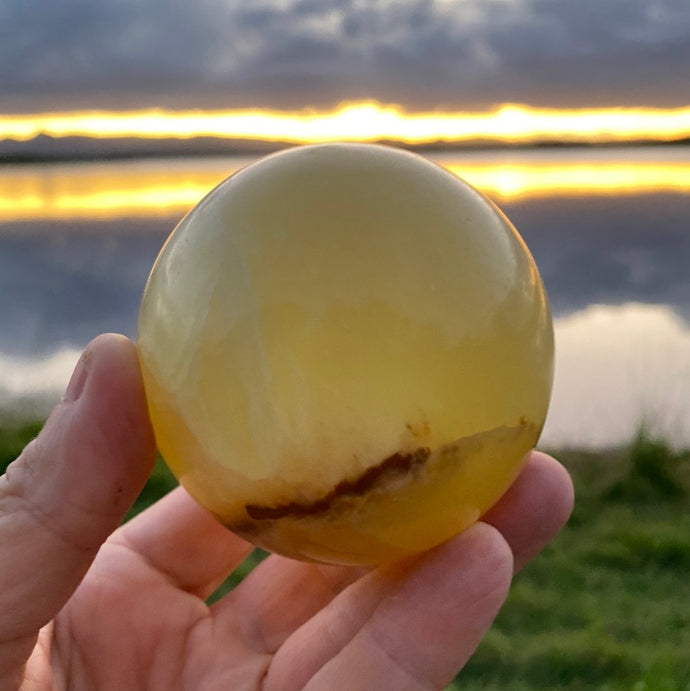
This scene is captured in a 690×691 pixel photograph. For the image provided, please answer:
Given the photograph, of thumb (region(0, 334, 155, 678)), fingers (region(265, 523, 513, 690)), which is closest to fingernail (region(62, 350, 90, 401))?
thumb (region(0, 334, 155, 678))

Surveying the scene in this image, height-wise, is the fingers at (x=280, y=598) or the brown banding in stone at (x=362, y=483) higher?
the brown banding in stone at (x=362, y=483)

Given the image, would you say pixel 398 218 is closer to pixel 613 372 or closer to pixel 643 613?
pixel 643 613

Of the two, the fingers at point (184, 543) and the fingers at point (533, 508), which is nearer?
the fingers at point (533, 508)

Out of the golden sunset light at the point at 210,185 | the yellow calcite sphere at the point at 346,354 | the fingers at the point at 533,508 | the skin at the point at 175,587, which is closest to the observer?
the yellow calcite sphere at the point at 346,354

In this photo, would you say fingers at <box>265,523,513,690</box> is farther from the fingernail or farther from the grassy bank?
the grassy bank

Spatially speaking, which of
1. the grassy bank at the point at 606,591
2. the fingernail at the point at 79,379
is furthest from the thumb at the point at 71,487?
the grassy bank at the point at 606,591

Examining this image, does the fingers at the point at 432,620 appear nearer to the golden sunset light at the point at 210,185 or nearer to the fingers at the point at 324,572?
the fingers at the point at 324,572

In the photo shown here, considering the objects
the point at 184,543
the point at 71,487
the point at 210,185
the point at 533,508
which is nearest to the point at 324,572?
the point at 184,543
